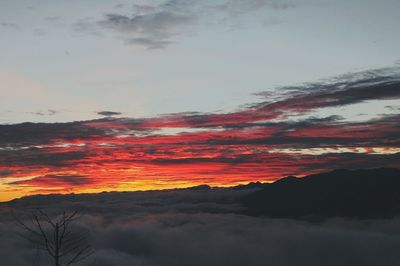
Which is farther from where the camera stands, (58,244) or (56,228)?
(58,244)

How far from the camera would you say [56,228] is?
19078 millimetres

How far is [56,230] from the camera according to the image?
62.8ft

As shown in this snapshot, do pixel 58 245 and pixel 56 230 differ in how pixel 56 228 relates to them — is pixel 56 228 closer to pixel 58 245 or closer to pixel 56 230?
pixel 56 230

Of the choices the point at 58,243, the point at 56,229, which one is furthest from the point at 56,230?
the point at 58,243

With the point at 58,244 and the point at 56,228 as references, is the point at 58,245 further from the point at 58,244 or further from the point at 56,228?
the point at 56,228

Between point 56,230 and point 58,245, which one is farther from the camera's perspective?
point 58,245

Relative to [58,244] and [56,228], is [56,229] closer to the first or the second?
[56,228]

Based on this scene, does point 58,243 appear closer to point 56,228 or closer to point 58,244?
point 58,244

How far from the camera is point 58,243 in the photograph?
66.4 feet

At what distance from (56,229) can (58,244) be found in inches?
60.1

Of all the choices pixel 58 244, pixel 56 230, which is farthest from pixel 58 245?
pixel 56 230

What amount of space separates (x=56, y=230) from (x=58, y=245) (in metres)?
1.84

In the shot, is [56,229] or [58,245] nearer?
[56,229]

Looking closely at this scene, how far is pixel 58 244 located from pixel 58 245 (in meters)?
0.37
